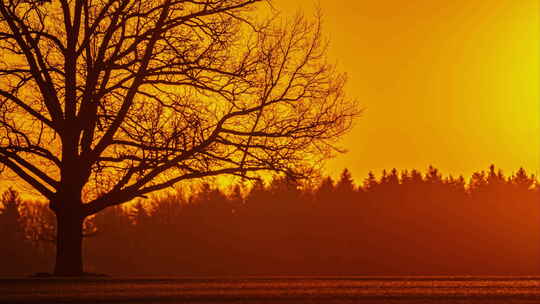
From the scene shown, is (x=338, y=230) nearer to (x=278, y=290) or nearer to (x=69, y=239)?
(x=69, y=239)

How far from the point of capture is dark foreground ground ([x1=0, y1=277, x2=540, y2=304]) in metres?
8.43

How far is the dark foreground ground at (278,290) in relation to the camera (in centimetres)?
843

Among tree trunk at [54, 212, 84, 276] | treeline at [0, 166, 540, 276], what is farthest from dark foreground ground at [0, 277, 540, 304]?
treeline at [0, 166, 540, 276]

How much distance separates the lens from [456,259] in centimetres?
15500

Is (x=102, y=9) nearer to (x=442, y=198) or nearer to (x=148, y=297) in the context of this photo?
(x=148, y=297)

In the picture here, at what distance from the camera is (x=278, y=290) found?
9391 mm

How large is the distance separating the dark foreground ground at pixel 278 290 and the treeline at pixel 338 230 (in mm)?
127819

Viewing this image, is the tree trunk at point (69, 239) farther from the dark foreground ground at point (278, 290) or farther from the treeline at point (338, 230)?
the treeline at point (338, 230)

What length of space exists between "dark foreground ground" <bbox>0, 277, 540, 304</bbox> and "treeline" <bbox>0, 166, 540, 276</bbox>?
128 metres

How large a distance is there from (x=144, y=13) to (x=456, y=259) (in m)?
144

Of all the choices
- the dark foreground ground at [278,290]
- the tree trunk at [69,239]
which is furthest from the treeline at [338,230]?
the dark foreground ground at [278,290]

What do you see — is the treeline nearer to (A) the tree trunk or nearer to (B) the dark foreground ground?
(A) the tree trunk

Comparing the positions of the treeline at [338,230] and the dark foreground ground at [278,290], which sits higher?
the treeline at [338,230]

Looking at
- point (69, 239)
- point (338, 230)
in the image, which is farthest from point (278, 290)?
point (338, 230)
